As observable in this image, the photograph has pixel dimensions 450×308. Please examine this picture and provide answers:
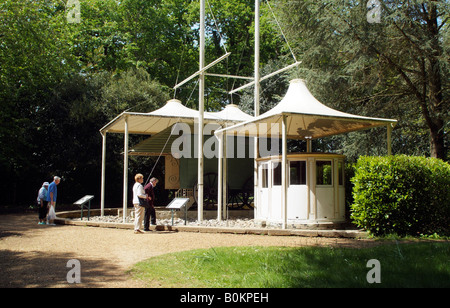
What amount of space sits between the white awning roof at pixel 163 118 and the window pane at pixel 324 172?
4.91 metres

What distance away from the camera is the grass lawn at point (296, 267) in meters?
5.52

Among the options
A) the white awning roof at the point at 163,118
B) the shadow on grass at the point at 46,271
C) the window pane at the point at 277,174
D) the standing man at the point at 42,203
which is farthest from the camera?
the white awning roof at the point at 163,118

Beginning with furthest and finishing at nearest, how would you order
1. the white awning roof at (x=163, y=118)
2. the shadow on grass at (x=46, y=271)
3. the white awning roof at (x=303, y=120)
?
the white awning roof at (x=163, y=118) < the white awning roof at (x=303, y=120) < the shadow on grass at (x=46, y=271)

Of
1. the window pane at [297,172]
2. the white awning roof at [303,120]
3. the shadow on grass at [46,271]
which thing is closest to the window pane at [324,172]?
the window pane at [297,172]

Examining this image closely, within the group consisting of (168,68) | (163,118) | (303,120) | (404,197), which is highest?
(168,68)

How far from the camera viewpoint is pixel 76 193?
979 inches

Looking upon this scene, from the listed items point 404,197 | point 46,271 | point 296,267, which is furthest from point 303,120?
point 46,271

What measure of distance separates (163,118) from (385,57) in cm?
831

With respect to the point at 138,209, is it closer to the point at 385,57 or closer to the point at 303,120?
the point at 303,120

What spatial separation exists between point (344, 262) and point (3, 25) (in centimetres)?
2233

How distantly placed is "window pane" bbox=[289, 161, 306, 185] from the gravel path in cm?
212

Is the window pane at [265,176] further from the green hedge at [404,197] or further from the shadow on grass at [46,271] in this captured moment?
the shadow on grass at [46,271]

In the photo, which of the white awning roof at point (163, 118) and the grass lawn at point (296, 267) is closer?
the grass lawn at point (296, 267)

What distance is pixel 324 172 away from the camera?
12070 mm
